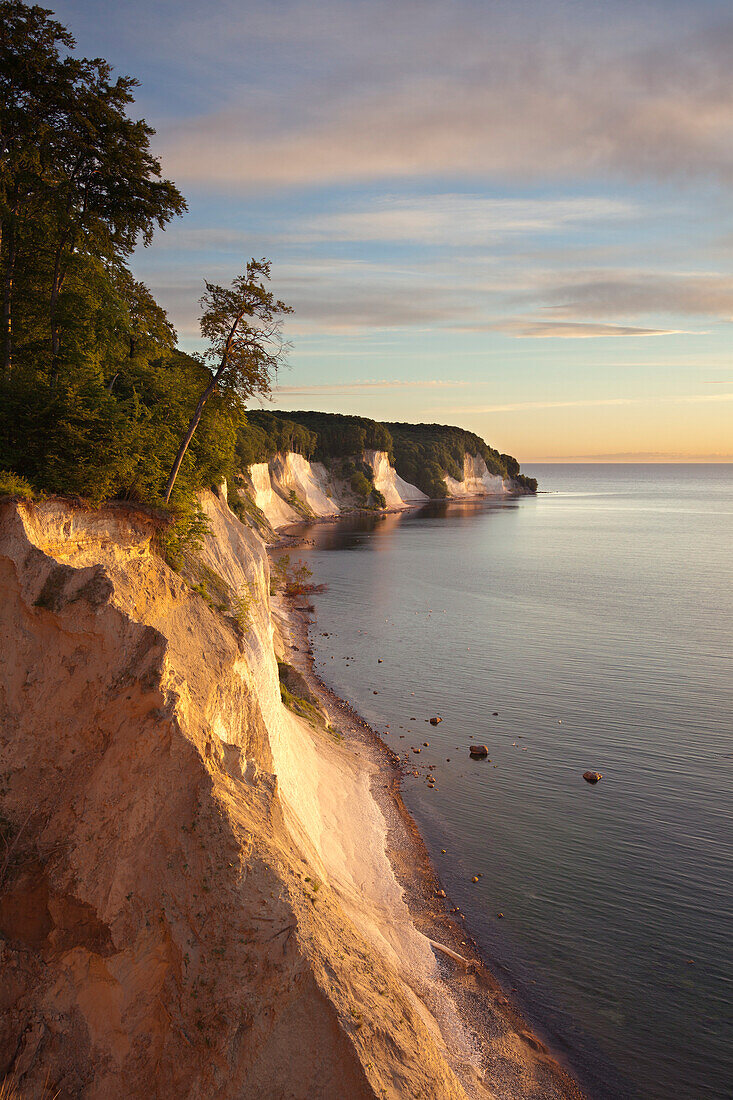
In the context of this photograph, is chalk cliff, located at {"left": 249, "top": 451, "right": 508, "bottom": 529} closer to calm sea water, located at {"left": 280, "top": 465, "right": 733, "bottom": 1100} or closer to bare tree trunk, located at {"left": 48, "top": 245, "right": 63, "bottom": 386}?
calm sea water, located at {"left": 280, "top": 465, "right": 733, "bottom": 1100}

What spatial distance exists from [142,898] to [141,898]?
0.02 meters

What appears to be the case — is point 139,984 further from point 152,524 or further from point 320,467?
point 320,467

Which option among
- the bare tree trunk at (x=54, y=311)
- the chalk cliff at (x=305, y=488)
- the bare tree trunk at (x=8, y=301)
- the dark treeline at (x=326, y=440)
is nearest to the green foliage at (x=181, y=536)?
the bare tree trunk at (x=54, y=311)

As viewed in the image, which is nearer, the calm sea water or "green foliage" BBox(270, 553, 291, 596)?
the calm sea water

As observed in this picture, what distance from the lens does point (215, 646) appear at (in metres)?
14.9

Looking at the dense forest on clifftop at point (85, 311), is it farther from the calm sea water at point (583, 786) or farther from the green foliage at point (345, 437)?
the green foliage at point (345, 437)

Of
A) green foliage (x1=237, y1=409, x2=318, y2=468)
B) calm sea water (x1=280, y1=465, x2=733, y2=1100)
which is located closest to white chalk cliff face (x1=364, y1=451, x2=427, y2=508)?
green foliage (x1=237, y1=409, x2=318, y2=468)

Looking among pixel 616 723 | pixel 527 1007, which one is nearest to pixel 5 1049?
pixel 527 1007

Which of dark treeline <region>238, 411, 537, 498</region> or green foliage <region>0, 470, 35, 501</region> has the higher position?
dark treeline <region>238, 411, 537, 498</region>

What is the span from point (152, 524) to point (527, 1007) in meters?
14.9

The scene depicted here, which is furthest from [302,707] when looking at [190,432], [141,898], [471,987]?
[141,898]

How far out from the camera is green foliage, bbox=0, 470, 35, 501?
37.2ft

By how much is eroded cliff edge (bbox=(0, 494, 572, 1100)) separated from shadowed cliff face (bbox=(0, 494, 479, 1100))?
0.03 metres

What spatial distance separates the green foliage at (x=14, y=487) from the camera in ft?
37.2
